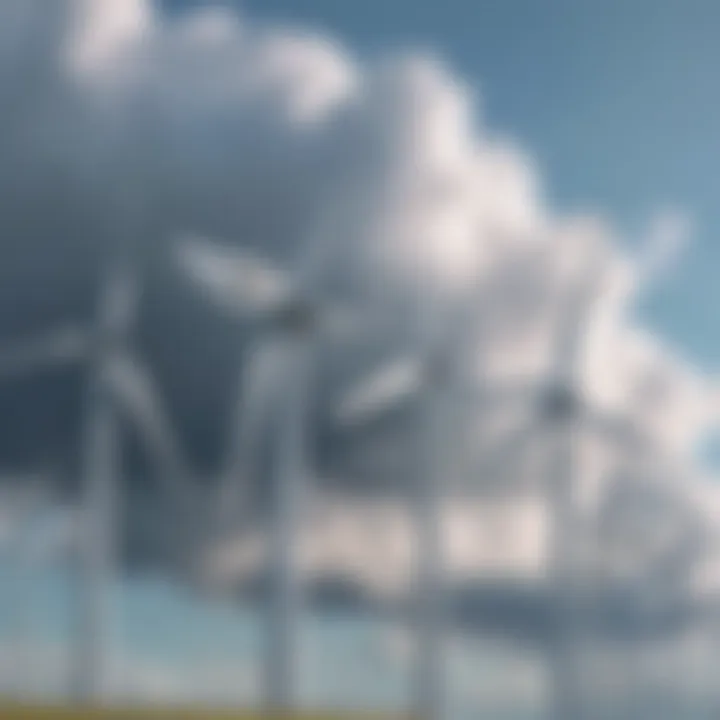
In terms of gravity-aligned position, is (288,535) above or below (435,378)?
below

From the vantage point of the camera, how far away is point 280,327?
7650cm

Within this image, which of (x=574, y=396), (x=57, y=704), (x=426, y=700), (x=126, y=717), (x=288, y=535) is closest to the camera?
(x=126, y=717)

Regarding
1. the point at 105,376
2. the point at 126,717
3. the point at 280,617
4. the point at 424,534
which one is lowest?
the point at 126,717

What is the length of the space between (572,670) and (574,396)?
59.7 ft

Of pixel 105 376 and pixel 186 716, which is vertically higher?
pixel 105 376

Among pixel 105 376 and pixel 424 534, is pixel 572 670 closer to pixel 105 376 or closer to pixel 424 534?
pixel 424 534

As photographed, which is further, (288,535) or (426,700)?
(426,700)

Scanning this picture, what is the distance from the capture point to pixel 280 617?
218 ft

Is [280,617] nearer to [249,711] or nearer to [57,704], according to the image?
[249,711]

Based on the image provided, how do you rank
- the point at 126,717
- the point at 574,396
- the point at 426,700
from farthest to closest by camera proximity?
Answer: the point at 574,396 → the point at 426,700 → the point at 126,717

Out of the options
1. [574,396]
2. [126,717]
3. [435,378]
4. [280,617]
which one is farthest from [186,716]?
[574,396]

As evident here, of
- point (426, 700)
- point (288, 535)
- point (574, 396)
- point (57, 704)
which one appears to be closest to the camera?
point (57, 704)

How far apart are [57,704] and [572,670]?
23.6 meters

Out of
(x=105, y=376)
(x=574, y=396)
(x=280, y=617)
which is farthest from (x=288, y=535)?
(x=574, y=396)
